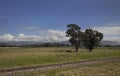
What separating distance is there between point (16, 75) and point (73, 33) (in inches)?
3247

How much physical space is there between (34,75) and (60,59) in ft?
94.8

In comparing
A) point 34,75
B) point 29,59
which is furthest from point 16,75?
point 29,59

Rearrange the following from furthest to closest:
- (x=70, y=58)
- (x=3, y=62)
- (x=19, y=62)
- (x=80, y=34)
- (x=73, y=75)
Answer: (x=80, y=34) < (x=70, y=58) < (x=19, y=62) < (x=3, y=62) < (x=73, y=75)

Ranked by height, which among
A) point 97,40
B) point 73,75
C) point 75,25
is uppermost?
point 75,25

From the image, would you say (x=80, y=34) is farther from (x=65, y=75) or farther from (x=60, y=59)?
(x=65, y=75)

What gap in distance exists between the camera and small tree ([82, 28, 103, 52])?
362ft

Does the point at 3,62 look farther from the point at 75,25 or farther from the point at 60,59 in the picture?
the point at 75,25

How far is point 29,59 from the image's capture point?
2031 inches

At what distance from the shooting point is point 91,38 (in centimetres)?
11125

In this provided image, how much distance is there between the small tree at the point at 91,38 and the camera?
110m

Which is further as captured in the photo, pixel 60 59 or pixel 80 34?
pixel 80 34

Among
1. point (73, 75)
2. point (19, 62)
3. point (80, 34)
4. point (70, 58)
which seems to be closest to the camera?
point (73, 75)

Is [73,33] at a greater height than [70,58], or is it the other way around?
[73,33]

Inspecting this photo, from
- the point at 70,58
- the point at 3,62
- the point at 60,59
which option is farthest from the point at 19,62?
the point at 70,58
